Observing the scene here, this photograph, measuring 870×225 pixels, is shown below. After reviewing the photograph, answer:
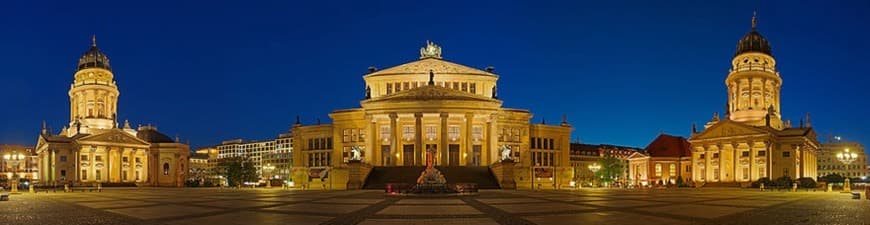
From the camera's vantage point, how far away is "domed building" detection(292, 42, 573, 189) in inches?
3159

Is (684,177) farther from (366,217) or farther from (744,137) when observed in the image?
(366,217)

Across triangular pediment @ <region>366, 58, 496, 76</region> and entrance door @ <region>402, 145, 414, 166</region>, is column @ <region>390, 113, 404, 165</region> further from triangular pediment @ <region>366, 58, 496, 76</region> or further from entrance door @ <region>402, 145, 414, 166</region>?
triangular pediment @ <region>366, 58, 496, 76</region>

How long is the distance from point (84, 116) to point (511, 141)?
71126 mm

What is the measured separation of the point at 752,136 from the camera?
9888 cm

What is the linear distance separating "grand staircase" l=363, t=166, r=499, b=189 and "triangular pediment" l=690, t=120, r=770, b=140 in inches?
1625

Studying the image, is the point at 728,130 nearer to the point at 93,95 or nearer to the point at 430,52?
the point at 430,52

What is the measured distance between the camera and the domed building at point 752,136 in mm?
97812

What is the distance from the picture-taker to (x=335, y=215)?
88.4 feet

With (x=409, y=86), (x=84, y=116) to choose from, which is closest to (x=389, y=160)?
(x=409, y=86)

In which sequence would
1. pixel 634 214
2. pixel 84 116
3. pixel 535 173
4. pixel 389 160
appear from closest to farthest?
pixel 634 214
pixel 535 173
pixel 389 160
pixel 84 116

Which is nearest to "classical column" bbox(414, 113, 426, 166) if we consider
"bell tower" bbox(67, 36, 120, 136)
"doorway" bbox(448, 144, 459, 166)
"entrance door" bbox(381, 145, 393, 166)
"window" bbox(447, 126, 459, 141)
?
"doorway" bbox(448, 144, 459, 166)

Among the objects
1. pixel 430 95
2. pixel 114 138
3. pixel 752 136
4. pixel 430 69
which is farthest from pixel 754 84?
pixel 114 138

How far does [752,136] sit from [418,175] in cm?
4931

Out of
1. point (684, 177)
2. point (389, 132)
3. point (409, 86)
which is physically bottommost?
point (684, 177)
